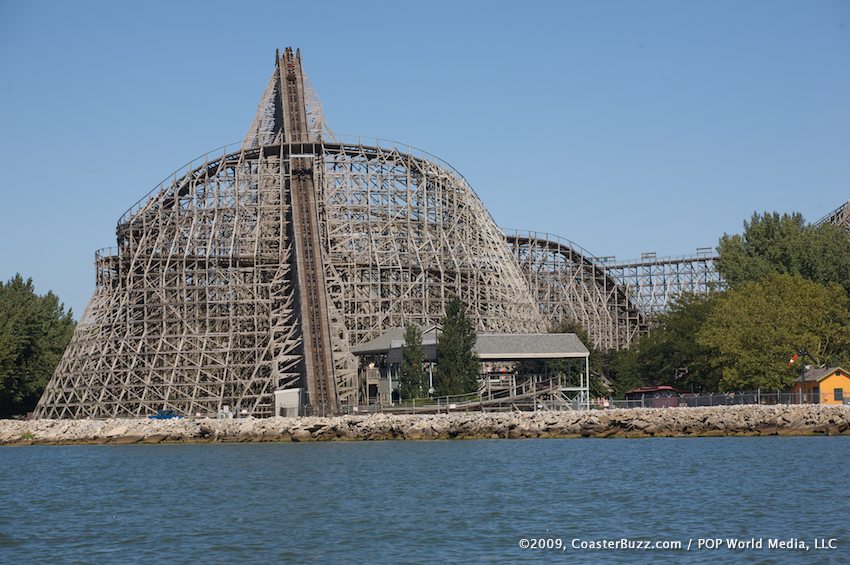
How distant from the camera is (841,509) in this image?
111ft

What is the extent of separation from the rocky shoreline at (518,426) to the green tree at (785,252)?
25.5 metres

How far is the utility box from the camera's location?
7062 centimetres

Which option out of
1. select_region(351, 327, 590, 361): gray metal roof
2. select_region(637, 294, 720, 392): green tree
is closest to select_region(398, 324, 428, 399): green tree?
select_region(351, 327, 590, 361): gray metal roof

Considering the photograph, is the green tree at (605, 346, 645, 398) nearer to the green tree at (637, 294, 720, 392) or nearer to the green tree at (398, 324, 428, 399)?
the green tree at (637, 294, 720, 392)

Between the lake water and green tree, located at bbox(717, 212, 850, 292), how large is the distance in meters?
32.7

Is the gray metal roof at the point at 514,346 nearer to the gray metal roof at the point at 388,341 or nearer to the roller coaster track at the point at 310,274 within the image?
the gray metal roof at the point at 388,341

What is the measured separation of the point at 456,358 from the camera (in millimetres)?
67625

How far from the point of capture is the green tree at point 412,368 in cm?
6775

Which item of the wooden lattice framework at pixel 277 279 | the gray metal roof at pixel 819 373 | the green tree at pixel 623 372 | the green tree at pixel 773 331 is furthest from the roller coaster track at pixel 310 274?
the gray metal roof at pixel 819 373

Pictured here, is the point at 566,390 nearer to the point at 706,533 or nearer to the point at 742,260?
the point at 742,260

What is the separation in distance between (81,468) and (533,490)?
73.4 ft

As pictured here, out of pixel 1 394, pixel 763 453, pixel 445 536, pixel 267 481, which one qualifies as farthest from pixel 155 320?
pixel 445 536

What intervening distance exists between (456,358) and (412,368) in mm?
2477

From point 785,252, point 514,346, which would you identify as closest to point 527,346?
point 514,346
